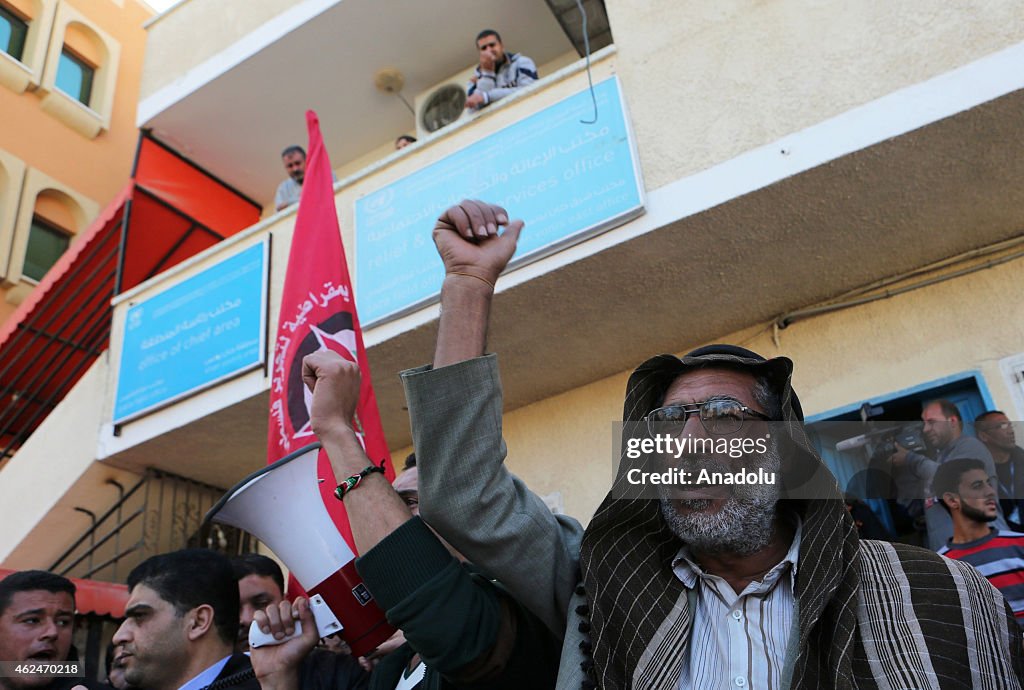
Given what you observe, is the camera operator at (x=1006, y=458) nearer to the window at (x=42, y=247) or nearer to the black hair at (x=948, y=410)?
the black hair at (x=948, y=410)

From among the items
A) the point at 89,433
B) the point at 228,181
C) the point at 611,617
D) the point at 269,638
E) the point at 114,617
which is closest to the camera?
the point at 611,617

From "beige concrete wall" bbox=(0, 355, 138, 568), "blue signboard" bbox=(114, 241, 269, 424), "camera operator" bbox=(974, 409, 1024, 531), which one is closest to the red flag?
"blue signboard" bbox=(114, 241, 269, 424)

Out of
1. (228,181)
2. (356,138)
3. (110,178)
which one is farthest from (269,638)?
(110,178)

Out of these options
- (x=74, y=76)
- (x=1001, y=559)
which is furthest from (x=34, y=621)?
(x=74, y=76)

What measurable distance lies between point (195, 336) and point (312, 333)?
2906mm

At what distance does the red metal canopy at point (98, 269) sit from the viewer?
8.13 m

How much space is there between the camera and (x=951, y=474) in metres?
3.74

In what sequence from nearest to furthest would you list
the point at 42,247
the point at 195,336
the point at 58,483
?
1. the point at 195,336
2. the point at 58,483
3. the point at 42,247

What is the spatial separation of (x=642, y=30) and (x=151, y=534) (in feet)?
17.5

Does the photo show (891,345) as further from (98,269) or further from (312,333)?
(98,269)

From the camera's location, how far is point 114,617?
18.0 feet

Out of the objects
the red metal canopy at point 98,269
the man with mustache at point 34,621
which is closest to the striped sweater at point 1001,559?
the man with mustache at point 34,621

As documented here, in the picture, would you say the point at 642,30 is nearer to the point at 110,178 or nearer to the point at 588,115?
the point at 588,115

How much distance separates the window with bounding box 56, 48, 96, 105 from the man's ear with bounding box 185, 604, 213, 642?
10222mm
